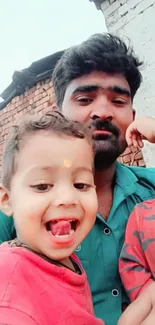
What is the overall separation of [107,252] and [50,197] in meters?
0.55

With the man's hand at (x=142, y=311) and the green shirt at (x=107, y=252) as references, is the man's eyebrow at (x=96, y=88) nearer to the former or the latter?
the green shirt at (x=107, y=252)

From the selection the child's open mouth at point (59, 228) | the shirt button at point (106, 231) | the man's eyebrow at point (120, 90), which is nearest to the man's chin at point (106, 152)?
the man's eyebrow at point (120, 90)

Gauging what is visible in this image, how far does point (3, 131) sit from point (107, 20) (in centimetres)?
237

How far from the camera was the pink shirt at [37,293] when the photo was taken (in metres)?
0.71

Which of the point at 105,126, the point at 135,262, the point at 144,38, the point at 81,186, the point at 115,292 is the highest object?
the point at 144,38

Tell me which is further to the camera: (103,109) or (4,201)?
(103,109)

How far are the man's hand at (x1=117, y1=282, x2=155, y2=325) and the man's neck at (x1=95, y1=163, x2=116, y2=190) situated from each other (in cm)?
67

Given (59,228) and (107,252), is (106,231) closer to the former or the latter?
(107,252)

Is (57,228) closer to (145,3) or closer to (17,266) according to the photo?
(17,266)

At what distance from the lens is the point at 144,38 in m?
2.88

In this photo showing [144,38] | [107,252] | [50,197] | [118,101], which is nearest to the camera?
[50,197]

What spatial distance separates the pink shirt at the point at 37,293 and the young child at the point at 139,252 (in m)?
0.25

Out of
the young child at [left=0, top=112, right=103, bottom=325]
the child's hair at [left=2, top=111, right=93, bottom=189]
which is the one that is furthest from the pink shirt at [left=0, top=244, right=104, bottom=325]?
the child's hair at [left=2, top=111, right=93, bottom=189]

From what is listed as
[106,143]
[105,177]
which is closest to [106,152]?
[106,143]
